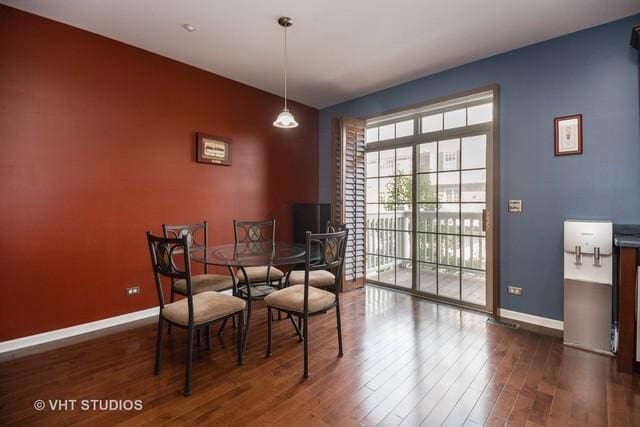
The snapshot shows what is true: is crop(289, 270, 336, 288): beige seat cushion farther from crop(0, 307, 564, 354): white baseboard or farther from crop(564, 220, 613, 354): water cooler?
crop(564, 220, 613, 354): water cooler

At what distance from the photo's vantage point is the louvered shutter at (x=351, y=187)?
13.4 ft

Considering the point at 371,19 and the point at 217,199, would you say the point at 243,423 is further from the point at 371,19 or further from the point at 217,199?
the point at 371,19

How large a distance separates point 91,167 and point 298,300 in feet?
7.57

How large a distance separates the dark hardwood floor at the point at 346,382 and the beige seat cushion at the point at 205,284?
450mm

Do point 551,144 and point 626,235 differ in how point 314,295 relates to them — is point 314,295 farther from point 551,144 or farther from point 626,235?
point 551,144

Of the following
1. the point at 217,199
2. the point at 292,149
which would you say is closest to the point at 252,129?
the point at 292,149

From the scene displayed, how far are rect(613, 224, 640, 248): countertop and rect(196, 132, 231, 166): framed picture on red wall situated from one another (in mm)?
3766

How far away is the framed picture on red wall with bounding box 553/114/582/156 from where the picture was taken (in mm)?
2705

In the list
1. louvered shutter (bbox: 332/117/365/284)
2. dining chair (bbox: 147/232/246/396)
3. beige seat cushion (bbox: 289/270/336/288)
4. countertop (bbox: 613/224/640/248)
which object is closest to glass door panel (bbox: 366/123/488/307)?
louvered shutter (bbox: 332/117/365/284)

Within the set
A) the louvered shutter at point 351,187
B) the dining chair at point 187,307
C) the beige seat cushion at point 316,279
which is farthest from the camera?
the louvered shutter at point 351,187

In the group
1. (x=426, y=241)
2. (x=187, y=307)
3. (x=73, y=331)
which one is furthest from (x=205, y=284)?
(x=426, y=241)

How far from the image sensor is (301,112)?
473 cm

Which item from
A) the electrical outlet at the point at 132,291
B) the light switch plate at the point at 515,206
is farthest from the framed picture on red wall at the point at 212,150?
the light switch plate at the point at 515,206

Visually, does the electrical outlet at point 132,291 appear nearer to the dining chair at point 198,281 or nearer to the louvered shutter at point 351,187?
the dining chair at point 198,281
